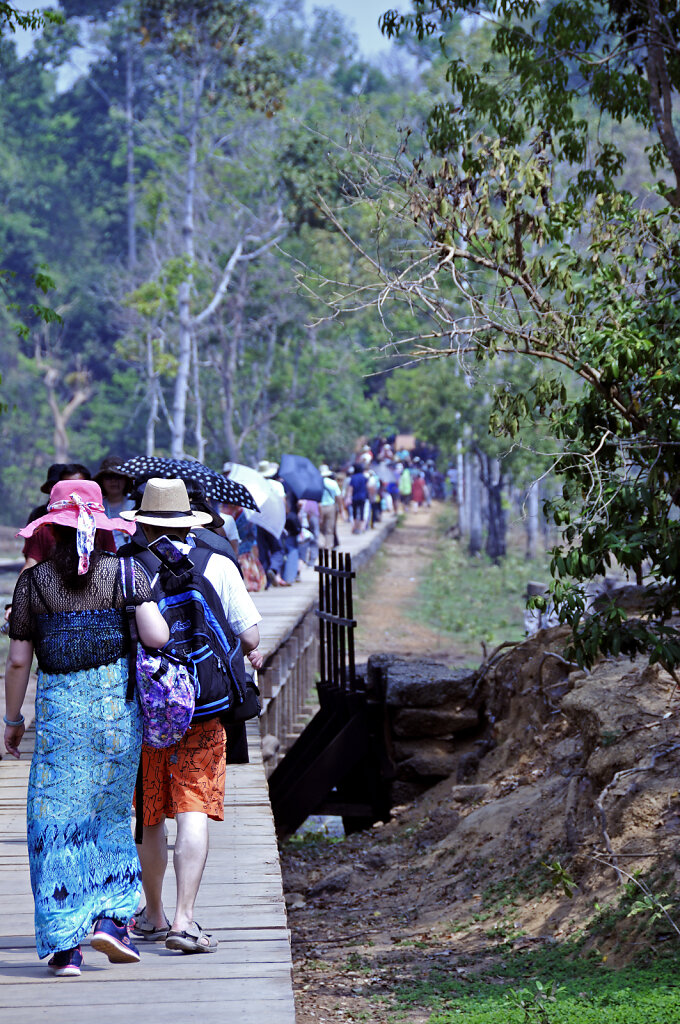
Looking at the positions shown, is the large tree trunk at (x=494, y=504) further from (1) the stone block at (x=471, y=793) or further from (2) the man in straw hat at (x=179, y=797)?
(2) the man in straw hat at (x=179, y=797)

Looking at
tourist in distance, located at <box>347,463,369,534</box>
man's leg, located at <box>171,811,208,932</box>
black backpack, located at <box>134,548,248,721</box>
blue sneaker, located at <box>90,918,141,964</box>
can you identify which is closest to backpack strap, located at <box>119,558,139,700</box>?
black backpack, located at <box>134,548,248,721</box>

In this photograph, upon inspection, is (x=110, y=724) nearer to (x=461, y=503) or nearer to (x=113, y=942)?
(x=113, y=942)

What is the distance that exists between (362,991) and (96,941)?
2.45m

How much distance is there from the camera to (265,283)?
3403 cm

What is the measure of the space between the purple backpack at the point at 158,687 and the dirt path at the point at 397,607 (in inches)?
550

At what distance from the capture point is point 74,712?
4.30 meters

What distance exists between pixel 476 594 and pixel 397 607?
7.38ft

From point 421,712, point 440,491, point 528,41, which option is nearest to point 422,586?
point 421,712

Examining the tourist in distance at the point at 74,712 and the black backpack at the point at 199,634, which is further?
the black backpack at the point at 199,634

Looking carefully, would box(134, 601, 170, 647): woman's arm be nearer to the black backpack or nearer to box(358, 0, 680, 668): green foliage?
the black backpack

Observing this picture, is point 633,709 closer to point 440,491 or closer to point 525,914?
point 525,914

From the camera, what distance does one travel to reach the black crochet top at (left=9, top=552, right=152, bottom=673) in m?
4.30

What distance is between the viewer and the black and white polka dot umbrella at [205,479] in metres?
6.89

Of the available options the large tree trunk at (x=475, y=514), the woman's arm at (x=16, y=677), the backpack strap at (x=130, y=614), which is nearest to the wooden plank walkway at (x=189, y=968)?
the woman's arm at (x=16, y=677)
